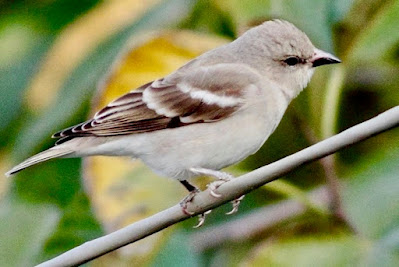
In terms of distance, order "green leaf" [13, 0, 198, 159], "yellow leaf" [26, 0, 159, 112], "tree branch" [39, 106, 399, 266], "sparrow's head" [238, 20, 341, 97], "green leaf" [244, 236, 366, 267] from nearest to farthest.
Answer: "tree branch" [39, 106, 399, 266] < "green leaf" [244, 236, 366, 267] < "sparrow's head" [238, 20, 341, 97] < "green leaf" [13, 0, 198, 159] < "yellow leaf" [26, 0, 159, 112]

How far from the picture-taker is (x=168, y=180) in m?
1.76

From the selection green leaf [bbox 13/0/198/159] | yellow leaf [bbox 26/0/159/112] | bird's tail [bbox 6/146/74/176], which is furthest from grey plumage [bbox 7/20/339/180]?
yellow leaf [bbox 26/0/159/112]

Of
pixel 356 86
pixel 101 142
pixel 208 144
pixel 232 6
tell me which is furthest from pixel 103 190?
pixel 356 86

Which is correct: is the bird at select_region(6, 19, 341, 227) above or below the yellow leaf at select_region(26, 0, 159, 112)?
below

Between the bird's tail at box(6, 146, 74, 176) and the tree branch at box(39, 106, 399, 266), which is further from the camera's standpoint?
the bird's tail at box(6, 146, 74, 176)

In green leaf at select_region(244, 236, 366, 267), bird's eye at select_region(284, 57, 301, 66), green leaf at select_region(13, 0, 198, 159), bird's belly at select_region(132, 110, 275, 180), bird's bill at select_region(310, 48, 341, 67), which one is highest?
green leaf at select_region(13, 0, 198, 159)

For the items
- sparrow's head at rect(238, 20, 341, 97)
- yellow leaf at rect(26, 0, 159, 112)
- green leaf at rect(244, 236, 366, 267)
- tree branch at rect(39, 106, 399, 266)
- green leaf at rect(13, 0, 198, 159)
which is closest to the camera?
tree branch at rect(39, 106, 399, 266)

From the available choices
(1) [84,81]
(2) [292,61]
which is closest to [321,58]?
(2) [292,61]

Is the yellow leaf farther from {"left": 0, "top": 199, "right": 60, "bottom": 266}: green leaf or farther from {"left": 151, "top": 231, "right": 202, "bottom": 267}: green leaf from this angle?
{"left": 151, "top": 231, "right": 202, "bottom": 267}: green leaf

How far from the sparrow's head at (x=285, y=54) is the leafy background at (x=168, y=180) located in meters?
0.02

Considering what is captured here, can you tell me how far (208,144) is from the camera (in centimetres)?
163

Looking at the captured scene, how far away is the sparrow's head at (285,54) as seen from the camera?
1714mm

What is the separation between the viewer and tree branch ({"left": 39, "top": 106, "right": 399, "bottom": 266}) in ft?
3.32

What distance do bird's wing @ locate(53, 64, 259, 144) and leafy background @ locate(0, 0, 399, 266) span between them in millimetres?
34
